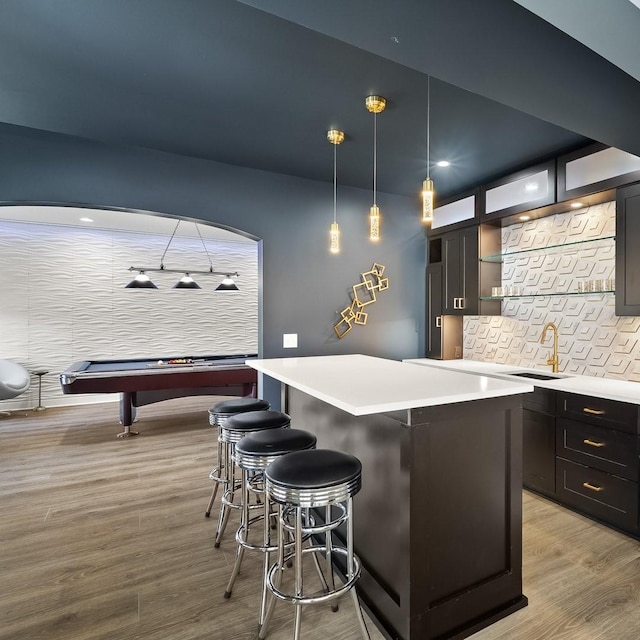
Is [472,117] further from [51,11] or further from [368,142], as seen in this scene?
[51,11]

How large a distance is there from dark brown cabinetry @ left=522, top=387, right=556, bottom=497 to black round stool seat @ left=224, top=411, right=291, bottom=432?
6.10 feet

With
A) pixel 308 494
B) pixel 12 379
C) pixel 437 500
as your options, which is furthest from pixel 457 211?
pixel 12 379

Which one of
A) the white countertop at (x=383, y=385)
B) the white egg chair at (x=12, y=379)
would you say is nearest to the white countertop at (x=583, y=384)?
the white countertop at (x=383, y=385)

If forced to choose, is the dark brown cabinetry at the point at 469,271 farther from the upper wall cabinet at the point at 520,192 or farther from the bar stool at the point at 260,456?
the bar stool at the point at 260,456

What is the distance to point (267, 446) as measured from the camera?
178cm

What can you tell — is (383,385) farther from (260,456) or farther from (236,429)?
(236,429)

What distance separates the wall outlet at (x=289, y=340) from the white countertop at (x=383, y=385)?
96 centimetres

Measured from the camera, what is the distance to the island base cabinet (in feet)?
4.70

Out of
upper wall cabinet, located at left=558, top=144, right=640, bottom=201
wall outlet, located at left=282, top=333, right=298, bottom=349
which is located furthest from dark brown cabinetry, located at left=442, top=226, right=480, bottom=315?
wall outlet, located at left=282, top=333, right=298, bottom=349

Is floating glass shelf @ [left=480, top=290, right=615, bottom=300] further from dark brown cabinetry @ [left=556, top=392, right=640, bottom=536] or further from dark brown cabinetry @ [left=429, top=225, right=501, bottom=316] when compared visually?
dark brown cabinetry @ [left=556, top=392, right=640, bottom=536]

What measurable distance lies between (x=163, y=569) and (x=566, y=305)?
138 inches

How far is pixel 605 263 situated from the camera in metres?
2.83

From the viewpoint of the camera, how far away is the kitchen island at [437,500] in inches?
56.2

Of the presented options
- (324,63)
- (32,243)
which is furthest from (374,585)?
(32,243)
